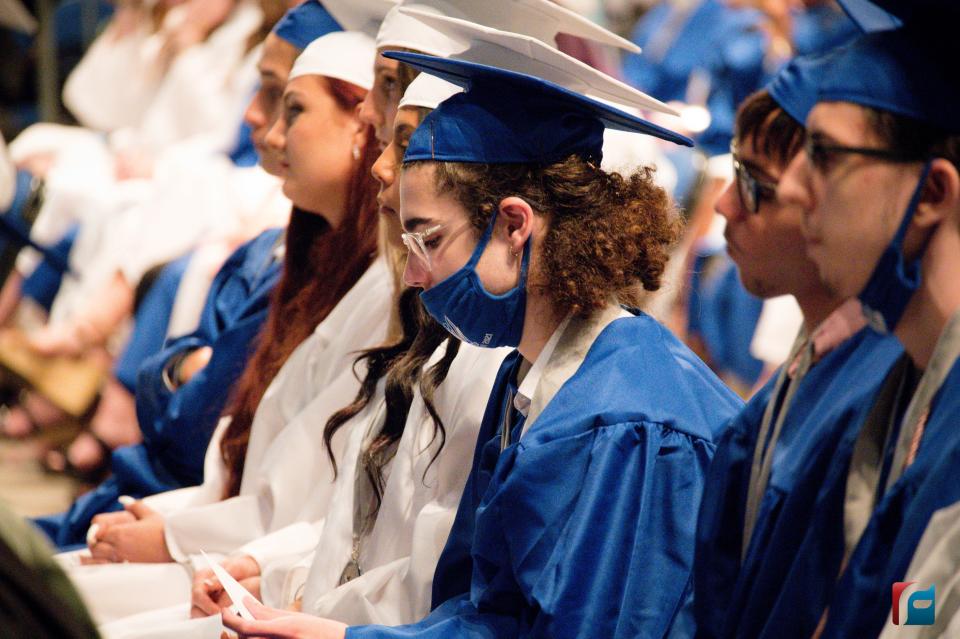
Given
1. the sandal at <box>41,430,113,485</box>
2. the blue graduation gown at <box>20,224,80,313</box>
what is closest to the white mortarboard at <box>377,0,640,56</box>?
the sandal at <box>41,430,113,485</box>

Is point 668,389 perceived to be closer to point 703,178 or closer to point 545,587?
point 545,587

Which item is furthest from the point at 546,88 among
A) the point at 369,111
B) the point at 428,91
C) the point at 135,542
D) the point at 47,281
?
the point at 47,281

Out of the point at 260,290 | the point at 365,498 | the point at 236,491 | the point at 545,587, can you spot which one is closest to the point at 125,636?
the point at 365,498

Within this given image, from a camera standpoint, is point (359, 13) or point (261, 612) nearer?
point (261, 612)

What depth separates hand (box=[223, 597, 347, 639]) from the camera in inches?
79.7

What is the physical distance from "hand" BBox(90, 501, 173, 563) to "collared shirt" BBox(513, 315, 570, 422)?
3.93 feet

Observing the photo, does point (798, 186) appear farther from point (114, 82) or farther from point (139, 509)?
point (114, 82)

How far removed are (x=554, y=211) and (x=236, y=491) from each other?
136cm

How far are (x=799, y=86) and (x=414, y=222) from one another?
62 cm

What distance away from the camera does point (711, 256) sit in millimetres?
5836

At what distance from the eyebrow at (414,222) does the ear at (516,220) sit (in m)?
0.11

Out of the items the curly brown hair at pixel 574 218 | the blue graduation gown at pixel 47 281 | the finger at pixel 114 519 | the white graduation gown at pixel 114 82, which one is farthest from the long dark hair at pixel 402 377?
the white graduation gown at pixel 114 82

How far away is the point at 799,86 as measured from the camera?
69.8 inches

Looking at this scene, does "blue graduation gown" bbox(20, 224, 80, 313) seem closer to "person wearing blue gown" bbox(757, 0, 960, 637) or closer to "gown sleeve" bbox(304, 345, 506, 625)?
"gown sleeve" bbox(304, 345, 506, 625)
